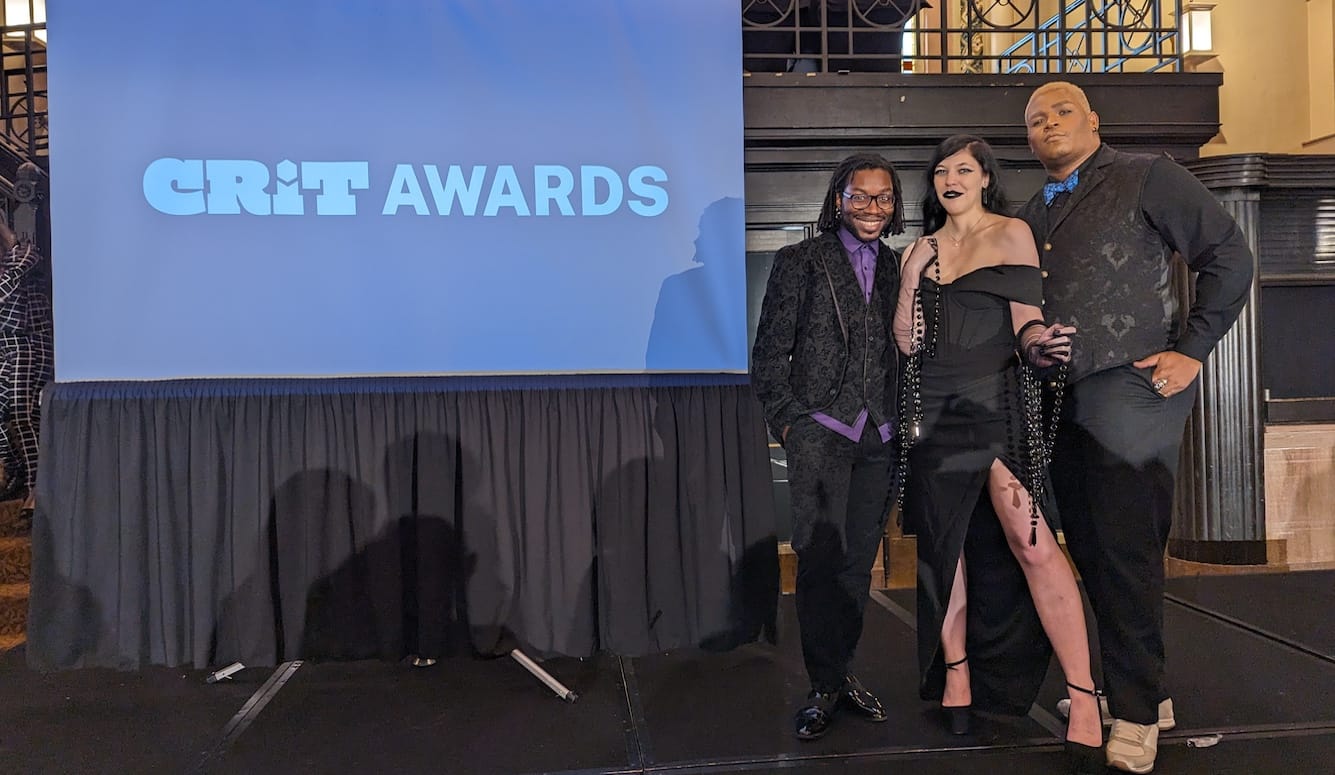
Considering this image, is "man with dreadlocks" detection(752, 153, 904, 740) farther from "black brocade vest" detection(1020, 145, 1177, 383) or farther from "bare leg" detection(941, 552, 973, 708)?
"black brocade vest" detection(1020, 145, 1177, 383)

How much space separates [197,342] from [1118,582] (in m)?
2.67

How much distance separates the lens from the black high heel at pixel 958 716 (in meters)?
2.17

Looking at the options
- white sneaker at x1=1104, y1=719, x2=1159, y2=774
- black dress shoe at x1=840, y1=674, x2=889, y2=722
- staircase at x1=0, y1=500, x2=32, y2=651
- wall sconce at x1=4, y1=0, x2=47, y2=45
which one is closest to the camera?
white sneaker at x1=1104, y1=719, x2=1159, y2=774

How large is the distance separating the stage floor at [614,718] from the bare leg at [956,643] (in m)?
0.09

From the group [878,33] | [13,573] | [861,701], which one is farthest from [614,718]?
[878,33]

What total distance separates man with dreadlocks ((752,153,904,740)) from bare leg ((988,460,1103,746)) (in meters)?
0.31

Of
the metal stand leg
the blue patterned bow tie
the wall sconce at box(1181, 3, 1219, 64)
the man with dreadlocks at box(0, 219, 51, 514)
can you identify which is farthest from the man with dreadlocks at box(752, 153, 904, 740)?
the wall sconce at box(1181, 3, 1219, 64)

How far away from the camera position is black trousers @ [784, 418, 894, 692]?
220 cm

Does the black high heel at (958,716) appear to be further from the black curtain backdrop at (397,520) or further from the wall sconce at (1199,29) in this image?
the wall sconce at (1199,29)

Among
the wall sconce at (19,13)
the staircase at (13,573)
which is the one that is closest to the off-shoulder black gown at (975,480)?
the staircase at (13,573)

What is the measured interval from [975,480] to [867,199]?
0.77 m

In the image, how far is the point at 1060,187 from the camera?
6.99ft

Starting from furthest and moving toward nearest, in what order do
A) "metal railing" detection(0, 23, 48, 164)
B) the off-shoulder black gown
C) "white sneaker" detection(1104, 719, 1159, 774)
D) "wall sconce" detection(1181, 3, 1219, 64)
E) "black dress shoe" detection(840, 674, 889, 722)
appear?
"wall sconce" detection(1181, 3, 1219, 64) → "metal railing" detection(0, 23, 48, 164) → "black dress shoe" detection(840, 674, 889, 722) → the off-shoulder black gown → "white sneaker" detection(1104, 719, 1159, 774)

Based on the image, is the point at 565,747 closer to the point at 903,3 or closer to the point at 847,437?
the point at 847,437
